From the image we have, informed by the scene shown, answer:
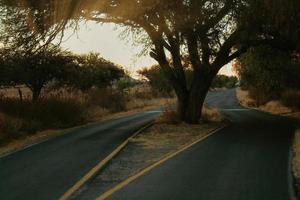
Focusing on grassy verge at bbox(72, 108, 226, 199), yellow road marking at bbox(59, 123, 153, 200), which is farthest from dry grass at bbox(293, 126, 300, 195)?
yellow road marking at bbox(59, 123, 153, 200)

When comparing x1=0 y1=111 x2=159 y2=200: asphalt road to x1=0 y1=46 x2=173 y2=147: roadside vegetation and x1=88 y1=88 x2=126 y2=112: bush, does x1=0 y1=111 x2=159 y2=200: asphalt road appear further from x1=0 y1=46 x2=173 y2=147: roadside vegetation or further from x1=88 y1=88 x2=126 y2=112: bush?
x1=88 y1=88 x2=126 y2=112: bush

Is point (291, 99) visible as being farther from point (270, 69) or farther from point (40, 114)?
point (40, 114)

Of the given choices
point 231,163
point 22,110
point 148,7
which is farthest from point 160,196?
point 22,110

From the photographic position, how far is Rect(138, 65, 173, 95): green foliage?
287 feet

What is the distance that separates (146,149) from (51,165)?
4.10m

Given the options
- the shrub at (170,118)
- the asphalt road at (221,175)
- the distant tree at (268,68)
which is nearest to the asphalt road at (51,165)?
the asphalt road at (221,175)

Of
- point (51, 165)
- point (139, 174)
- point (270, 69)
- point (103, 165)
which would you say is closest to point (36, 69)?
point (270, 69)

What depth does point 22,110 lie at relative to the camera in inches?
1109

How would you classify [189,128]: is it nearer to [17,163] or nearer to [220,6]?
[220,6]

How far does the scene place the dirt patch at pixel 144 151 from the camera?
1098 centimetres

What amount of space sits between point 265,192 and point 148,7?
10.8 meters

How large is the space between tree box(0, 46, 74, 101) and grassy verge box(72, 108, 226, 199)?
10481 mm

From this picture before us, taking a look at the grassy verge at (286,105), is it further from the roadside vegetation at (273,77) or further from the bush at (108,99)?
the bush at (108,99)

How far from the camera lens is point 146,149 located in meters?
17.2
